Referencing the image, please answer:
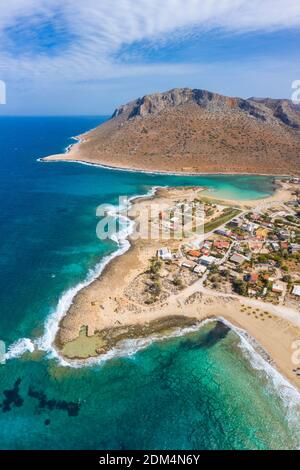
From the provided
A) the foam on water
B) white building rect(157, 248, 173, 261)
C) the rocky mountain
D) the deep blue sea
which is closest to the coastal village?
white building rect(157, 248, 173, 261)

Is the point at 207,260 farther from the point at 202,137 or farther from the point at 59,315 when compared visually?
the point at 202,137

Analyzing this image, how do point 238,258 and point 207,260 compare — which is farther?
point 238,258

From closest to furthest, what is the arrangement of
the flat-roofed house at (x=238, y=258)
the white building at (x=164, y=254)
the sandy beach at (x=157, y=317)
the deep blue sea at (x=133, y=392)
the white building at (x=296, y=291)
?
1. the deep blue sea at (x=133, y=392)
2. the sandy beach at (x=157, y=317)
3. the white building at (x=296, y=291)
4. the flat-roofed house at (x=238, y=258)
5. the white building at (x=164, y=254)

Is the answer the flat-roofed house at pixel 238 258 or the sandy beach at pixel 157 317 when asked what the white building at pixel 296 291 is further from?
the flat-roofed house at pixel 238 258

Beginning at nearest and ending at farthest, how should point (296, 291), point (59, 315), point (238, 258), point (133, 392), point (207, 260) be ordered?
1. point (133, 392)
2. point (59, 315)
3. point (296, 291)
4. point (207, 260)
5. point (238, 258)

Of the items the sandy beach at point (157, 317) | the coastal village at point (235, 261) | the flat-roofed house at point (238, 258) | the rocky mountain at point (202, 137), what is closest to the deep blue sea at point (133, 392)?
the sandy beach at point (157, 317)

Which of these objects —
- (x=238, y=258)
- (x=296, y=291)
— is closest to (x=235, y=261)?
(x=238, y=258)

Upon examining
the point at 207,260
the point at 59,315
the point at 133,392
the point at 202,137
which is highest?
the point at 202,137
